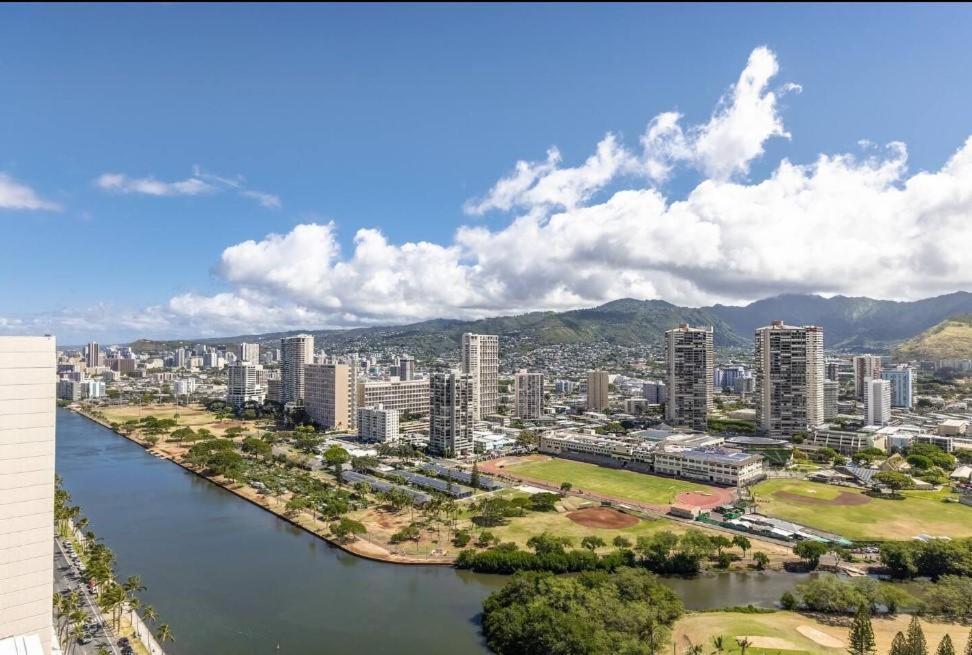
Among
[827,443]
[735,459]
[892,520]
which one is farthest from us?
[827,443]

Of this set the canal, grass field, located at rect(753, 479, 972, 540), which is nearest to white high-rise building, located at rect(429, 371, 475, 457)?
the canal

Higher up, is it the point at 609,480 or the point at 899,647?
the point at 899,647

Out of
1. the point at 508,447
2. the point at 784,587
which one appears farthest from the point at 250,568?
the point at 508,447

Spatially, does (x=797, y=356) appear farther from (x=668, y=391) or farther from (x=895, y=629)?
(x=895, y=629)

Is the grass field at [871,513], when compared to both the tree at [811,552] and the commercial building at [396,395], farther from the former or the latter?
the commercial building at [396,395]

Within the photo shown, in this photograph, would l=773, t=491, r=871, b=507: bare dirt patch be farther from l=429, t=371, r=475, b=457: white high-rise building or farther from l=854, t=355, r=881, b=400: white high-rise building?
l=854, t=355, r=881, b=400: white high-rise building

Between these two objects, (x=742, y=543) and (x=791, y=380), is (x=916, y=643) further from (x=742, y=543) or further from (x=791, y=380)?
(x=791, y=380)

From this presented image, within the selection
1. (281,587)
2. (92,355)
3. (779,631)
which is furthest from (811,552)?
(92,355)
